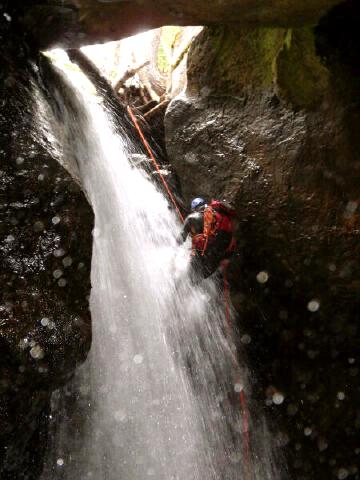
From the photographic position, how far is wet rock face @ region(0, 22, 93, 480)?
3.35 m

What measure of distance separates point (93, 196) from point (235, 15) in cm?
334

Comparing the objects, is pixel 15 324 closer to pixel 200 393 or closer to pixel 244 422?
pixel 200 393

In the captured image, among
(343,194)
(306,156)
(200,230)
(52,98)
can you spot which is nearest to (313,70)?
(306,156)

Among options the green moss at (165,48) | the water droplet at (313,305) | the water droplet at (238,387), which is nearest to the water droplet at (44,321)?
the water droplet at (313,305)

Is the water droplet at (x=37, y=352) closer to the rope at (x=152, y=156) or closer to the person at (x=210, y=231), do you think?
the person at (x=210, y=231)

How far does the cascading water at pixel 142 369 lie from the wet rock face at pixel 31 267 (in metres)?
1.79

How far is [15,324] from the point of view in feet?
10.9

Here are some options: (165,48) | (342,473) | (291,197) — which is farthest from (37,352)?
(165,48)

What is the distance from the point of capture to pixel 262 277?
20.5 feet

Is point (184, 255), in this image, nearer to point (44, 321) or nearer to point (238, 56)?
point (238, 56)

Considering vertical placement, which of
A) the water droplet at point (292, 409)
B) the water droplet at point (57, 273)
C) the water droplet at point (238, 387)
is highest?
the water droplet at point (57, 273)

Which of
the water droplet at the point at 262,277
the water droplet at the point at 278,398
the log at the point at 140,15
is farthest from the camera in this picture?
the water droplet at the point at 278,398

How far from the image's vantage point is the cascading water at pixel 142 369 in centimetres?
604

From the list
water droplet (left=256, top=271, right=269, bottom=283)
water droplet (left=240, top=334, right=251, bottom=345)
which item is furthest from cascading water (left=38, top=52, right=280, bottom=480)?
water droplet (left=256, top=271, right=269, bottom=283)
